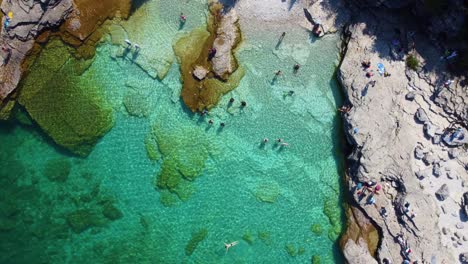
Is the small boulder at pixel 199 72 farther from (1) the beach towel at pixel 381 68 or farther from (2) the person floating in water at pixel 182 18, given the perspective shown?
(1) the beach towel at pixel 381 68

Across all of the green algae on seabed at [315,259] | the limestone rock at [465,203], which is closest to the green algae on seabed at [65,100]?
the green algae on seabed at [315,259]

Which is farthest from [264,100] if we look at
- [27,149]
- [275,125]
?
[27,149]

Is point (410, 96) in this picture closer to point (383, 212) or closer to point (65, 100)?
point (383, 212)

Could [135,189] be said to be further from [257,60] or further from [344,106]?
[344,106]

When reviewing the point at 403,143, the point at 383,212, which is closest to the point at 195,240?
the point at 383,212

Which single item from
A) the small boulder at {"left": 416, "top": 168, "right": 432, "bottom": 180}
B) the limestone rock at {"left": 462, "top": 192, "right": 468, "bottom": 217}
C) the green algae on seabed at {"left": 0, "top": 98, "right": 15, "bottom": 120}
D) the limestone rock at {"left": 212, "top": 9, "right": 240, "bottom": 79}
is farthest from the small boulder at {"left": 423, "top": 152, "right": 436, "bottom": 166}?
the green algae on seabed at {"left": 0, "top": 98, "right": 15, "bottom": 120}

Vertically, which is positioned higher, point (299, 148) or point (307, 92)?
point (307, 92)

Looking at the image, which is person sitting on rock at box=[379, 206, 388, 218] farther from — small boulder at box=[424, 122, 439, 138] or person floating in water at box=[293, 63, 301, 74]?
person floating in water at box=[293, 63, 301, 74]

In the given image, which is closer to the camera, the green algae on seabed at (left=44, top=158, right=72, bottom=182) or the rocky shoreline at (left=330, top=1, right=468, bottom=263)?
the rocky shoreline at (left=330, top=1, right=468, bottom=263)
